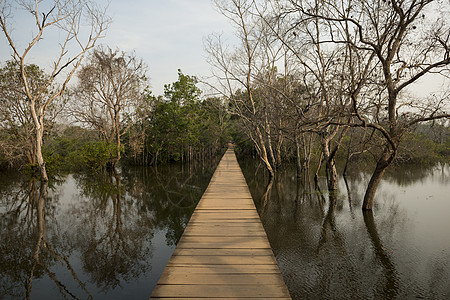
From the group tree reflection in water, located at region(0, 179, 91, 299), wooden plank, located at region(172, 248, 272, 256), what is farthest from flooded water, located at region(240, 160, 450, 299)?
tree reflection in water, located at region(0, 179, 91, 299)

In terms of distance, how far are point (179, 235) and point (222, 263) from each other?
3.07m

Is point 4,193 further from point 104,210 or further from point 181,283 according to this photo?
point 181,283

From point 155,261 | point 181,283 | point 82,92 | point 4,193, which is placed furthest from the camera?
point 82,92

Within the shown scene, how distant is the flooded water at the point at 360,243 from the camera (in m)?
3.72

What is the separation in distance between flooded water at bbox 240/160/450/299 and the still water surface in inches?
0.7

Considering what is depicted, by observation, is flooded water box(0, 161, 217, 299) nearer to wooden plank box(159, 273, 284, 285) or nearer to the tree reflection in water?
the tree reflection in water

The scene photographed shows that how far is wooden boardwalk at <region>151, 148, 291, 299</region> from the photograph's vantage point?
2.50 metres

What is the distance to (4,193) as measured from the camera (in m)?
9.87

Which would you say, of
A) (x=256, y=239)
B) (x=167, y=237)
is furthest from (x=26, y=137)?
(x=256, y=239)

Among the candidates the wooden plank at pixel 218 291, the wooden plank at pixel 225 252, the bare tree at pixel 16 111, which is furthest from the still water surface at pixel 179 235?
the bare tree at pixel 16 111

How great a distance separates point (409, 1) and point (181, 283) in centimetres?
697

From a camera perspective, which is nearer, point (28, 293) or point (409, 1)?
point (28, 293)

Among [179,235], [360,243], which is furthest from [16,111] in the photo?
[360,243]

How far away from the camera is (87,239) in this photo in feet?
18.3
